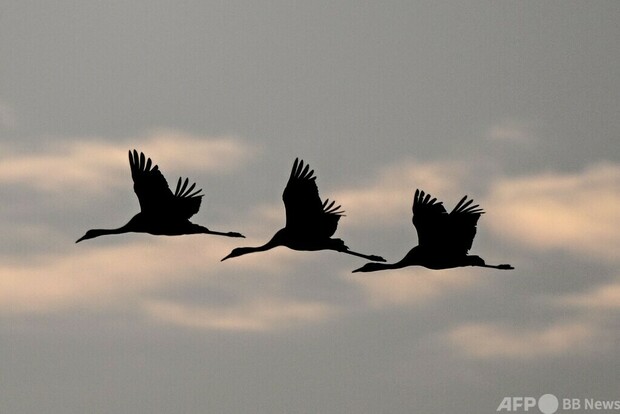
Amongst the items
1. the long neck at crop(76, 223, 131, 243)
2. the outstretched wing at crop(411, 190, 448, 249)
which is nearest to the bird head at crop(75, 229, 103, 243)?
the long neck at crop(76, 223, 131, 243)

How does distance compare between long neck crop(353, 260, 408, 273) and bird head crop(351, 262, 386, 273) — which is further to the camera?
bird head crop(351, 262, 386, 273)

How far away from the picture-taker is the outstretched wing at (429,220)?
104 m

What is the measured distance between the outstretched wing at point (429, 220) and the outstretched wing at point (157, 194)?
21.2ft

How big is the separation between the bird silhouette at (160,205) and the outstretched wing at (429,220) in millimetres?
6447

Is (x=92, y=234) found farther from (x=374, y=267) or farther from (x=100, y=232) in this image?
(x=374, y=267)

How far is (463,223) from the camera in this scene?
104500 mm

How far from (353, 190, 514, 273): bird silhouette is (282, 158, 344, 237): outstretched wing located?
2.50 meters

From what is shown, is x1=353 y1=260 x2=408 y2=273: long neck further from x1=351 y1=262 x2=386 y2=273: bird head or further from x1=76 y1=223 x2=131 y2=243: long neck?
x1=76 y1=223 x2=131 y2=243: long neck

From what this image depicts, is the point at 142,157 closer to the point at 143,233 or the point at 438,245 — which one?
the point at 143,233

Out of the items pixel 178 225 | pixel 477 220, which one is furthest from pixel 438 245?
pixel 178 225

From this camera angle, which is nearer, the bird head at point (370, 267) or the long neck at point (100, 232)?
the long neck at point (100, 232)

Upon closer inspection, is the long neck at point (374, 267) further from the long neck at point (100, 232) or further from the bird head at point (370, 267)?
the long neck at point (100, 232)

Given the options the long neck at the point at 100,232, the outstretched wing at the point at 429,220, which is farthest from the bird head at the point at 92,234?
the outstretched wing at the point at 429,220

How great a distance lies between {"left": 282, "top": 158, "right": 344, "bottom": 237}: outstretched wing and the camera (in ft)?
341
